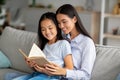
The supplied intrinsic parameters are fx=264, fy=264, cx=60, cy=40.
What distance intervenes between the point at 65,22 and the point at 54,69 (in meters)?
0.36

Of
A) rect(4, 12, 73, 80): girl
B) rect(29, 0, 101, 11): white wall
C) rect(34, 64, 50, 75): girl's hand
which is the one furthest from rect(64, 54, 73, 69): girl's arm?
rect(29, 0, 101, 11): white wall

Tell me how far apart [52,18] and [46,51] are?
271 millimetres

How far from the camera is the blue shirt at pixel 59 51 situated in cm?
196

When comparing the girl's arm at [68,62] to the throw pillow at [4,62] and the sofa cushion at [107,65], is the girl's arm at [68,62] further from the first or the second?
the throw pillow at [4,62]

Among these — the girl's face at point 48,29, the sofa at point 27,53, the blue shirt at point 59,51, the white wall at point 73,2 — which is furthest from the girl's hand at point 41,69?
the white wall at point 73,2

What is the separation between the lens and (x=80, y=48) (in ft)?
6.47

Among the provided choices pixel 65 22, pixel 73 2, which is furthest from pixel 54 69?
pixel 73 2

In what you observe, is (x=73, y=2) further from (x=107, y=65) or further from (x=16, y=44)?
(x=107, y=65)

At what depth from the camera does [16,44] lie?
2.73 meters

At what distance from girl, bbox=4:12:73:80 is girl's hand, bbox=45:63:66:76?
0.06 metres

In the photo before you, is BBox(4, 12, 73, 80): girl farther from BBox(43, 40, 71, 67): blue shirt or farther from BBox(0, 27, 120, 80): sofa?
BBox(0, 27, 120, 80): sofa

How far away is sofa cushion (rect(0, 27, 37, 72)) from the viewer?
8.58 feet

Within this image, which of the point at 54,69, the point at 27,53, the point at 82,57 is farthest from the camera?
the point at 27,53

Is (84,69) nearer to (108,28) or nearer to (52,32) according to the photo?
(52,32)
